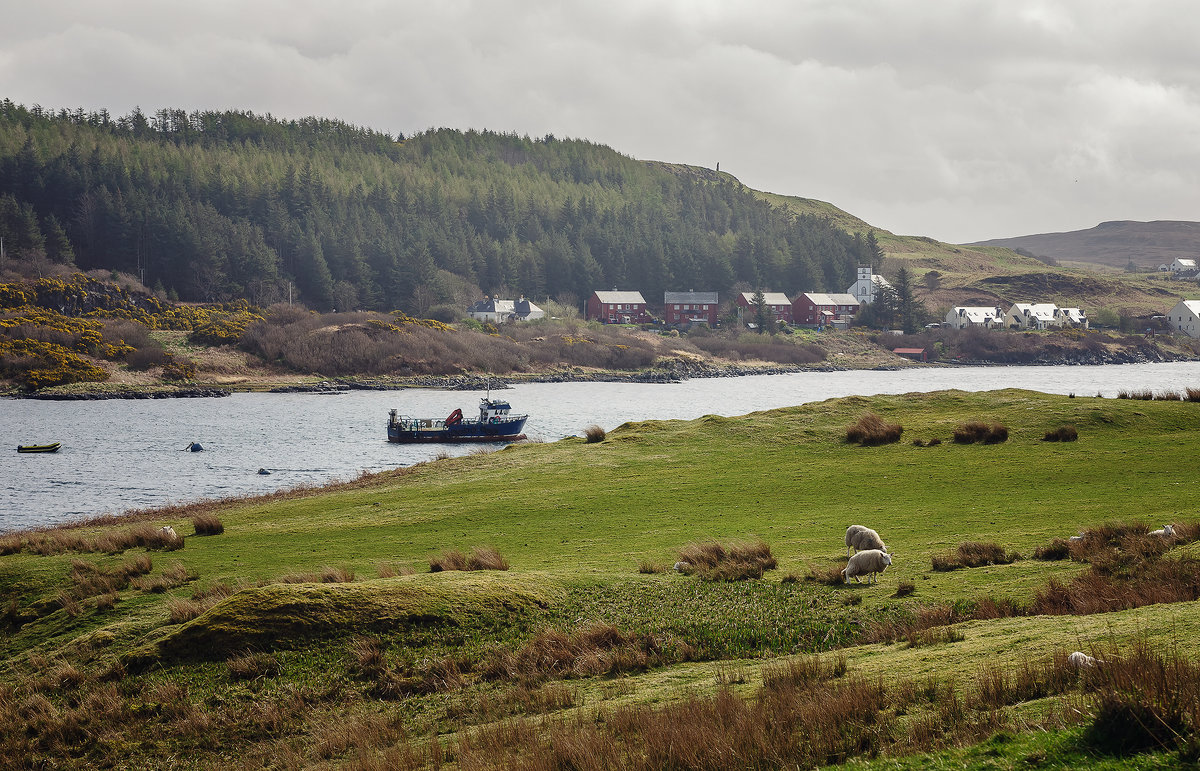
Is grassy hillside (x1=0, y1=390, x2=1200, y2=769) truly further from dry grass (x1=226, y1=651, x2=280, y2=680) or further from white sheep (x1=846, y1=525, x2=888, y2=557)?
white sheep (x1=846, y1=525, x2=888, y2=557)

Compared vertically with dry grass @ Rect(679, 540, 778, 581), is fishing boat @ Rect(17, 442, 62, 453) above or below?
below

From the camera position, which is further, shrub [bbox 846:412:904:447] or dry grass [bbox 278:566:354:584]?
shrub [bbox 846:412:904:447]

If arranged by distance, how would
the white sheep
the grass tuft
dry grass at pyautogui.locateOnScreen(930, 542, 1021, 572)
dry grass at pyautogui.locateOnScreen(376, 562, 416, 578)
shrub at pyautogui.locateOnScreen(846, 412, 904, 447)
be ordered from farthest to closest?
1. the grass tuft
2. shrub at pyautogui.locateOnScreen(846, 412, 904, 447)
3. the white sheep
4. dry grass at pyautogui.locateOnScreen(376, 562, 416, 578)
5. dry grass at pyautogui.locateOnScreen(930, 542, 1021, 572)

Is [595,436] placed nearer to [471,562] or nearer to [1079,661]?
[471,562]

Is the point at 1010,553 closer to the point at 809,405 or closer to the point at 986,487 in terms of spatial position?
the point at 986,487

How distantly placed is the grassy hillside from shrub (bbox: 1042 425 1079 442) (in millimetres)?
2074

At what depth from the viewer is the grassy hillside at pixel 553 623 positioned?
10367 mm

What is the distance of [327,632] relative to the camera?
14711mm

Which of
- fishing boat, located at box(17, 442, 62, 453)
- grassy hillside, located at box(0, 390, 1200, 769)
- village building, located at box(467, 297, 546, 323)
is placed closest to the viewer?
grassy hillside, located at box(0, 390, 1200, 769)

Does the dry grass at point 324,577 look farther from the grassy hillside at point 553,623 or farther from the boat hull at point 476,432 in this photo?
the boat hull at point 476,432

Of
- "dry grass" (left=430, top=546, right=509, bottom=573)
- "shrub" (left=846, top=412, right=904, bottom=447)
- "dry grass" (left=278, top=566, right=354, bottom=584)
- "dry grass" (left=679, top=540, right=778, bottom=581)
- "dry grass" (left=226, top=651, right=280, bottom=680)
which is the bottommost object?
"dry grass" (left=226, top=651, right=280, bottom=680)

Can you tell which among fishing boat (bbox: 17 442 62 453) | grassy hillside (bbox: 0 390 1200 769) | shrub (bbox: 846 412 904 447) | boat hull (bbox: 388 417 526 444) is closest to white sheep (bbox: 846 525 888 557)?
grassy hillside (bbox: 0 390 1200 769)

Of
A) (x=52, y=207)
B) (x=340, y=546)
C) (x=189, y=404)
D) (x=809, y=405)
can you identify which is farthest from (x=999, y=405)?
(x=52, y=207)

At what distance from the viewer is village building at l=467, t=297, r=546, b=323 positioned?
18612cm
